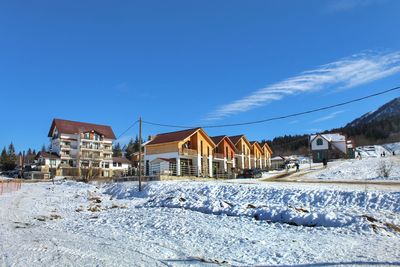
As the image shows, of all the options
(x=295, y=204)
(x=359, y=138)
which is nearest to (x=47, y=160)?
(x=295, y=204)

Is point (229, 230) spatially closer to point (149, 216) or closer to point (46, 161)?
point (149, 216)

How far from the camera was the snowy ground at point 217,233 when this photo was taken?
9.70 m

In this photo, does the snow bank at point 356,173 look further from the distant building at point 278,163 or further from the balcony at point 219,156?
the distant building at point 278,163

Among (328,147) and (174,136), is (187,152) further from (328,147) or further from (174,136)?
(328,147)

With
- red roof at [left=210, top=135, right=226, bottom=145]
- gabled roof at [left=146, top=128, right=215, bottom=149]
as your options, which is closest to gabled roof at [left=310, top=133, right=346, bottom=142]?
red roof at [left=210, top=135, right=226, bottom=145]

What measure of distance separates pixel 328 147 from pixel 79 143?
60.5 meters

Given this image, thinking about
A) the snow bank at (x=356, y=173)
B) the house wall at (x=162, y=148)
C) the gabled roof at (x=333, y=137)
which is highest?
the gabled roof at (x=333, y=137)

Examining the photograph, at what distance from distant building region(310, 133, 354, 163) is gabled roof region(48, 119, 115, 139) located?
5176cm

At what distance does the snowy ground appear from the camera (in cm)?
970

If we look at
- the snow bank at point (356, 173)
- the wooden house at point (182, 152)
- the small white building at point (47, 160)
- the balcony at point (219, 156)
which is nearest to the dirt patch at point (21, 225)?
the snow bank at point (356, 173)

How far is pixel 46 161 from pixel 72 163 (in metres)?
5.97

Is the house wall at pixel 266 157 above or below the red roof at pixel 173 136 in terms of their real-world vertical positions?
below

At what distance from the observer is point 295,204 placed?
1964cm

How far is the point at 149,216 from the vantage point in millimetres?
17062
